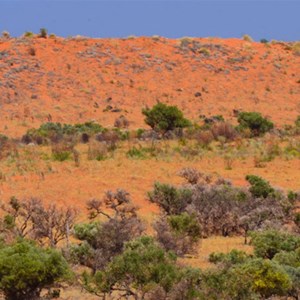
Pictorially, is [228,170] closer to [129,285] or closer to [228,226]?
[228,226]

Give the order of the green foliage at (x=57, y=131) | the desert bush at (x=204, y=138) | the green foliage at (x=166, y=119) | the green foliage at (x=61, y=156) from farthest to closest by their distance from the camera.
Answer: the green foliage at (x=166, y=119)
the green foliage at (x=57, y=131)
the desert bush at (x=204, y=138)
the green foliage at (x=61, y=156)

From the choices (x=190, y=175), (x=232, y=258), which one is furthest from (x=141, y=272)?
(x=190, y=175)

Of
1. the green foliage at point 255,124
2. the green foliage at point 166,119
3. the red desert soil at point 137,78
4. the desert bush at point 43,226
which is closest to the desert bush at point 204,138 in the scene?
the green foliage at point 166,119

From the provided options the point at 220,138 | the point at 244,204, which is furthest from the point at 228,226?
the point at 220,138

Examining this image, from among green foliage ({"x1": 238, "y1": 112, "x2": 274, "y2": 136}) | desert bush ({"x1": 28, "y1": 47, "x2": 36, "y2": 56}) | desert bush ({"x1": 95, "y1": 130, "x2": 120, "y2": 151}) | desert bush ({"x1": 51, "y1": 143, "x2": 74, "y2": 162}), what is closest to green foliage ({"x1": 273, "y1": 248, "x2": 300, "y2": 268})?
desert bush ({"x1": 51, "y1": 143, "x2": 74, "y2": 162})

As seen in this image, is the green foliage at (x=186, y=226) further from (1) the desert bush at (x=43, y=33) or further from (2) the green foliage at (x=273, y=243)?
(1) the desert bush at (x=43, y=33)

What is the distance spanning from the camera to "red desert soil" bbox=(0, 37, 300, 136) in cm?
4019

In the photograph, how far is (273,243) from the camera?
33.4ft

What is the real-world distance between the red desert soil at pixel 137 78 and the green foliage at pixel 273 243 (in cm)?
2723

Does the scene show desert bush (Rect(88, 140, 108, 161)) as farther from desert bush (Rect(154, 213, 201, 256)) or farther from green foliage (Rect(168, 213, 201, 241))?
green foliage (Rect(168, 213, 201, 241))

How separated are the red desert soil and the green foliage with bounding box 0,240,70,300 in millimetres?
28169

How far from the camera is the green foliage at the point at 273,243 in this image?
33.3 feet

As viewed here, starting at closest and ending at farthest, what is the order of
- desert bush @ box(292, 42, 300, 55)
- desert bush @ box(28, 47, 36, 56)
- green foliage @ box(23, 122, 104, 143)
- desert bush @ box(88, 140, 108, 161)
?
desert bush @ box(88, 140, 108, 161)
green foliage @ box(23, 122, 104, 143)
desert bush @ box(28, 47, 36, 56)
desert bush @ box(292, 42, 300, 55)

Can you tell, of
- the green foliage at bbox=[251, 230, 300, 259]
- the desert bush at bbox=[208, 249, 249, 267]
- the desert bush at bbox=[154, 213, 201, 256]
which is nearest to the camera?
the desert bush at bbox=[208, 249, 249, 267]
